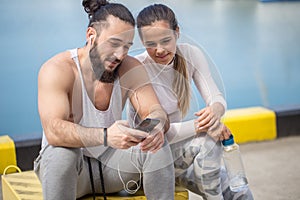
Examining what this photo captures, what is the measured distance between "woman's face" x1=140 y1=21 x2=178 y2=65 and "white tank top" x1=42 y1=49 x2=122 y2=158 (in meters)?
0.15

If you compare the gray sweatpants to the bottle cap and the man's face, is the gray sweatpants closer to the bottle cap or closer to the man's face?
the bottle cap

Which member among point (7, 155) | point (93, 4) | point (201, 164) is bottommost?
point (7, 155)

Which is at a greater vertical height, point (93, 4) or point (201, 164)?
point (93, 4)

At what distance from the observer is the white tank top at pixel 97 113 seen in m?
2.03

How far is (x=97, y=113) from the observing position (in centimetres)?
204

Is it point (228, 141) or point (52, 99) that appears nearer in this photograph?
point (52, 99)

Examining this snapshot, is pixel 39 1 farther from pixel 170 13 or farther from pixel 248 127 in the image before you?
pixel 170 13

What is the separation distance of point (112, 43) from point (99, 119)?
0.79 ft

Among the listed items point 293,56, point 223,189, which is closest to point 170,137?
point 223,189

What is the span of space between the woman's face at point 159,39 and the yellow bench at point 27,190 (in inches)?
17.9

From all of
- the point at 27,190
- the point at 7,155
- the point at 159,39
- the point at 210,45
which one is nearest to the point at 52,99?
the point at 159,39

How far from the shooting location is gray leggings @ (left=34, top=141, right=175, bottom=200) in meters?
1.95

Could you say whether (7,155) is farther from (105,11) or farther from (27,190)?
(105,11)

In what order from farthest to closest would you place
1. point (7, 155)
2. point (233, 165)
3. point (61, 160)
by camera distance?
point (7, 155) → point (233, 165) → point (61, 160)
